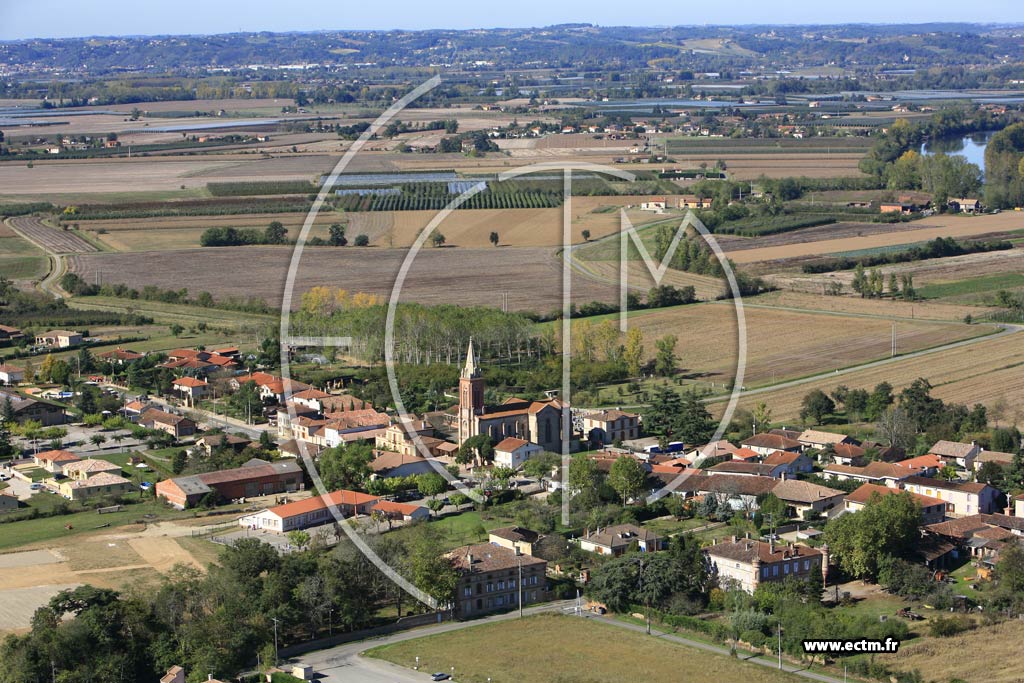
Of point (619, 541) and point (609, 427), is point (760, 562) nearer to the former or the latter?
point (619, 541)

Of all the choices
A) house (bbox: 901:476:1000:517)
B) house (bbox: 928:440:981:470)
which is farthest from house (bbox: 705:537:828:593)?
house (bbox: 928:440:981:470)

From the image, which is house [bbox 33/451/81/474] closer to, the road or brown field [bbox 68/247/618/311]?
the road

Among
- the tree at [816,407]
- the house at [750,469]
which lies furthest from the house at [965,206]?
the house at [750,469]

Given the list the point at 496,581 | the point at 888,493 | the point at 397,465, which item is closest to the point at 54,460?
the point at 397,465

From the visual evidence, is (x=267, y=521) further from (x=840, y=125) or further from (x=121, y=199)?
(x=840, y=125)

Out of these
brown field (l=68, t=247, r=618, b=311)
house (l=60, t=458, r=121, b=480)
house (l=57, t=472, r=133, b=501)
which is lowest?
house (l=57, t=472, r=133, b=501)

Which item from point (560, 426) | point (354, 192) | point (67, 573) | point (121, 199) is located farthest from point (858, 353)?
point (121, 199)
